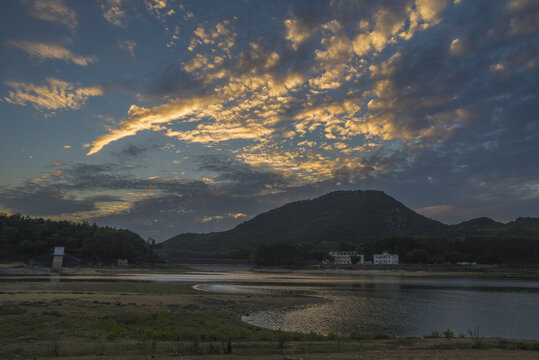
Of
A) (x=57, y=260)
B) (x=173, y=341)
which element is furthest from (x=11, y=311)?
(x=57, y=260)

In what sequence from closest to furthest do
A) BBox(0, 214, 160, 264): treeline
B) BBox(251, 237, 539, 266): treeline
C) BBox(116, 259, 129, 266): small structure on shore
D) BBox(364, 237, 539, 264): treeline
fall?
1. BBox(0, 214, 160, 264): treeline
2. BBox(116, 259, 129, 266): small structure on shore
3. BBox(364, 237, 539, 264): treeline
4. BBox(251, 237, 539, 266): treeline

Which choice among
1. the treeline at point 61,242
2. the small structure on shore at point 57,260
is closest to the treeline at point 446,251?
the treeline at point 61,242

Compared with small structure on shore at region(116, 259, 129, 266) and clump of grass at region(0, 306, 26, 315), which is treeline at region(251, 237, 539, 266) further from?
clump of grass at region(0, 306, 26, 315)

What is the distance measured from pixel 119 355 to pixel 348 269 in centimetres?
17019

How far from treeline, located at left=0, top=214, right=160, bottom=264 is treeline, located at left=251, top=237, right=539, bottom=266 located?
67058 mm

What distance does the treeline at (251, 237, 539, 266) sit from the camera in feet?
538

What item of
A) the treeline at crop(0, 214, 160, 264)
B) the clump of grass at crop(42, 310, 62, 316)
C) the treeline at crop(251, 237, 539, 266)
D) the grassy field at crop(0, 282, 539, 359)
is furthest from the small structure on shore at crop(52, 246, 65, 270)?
the treeline at crop(251, 237, 539, 266)

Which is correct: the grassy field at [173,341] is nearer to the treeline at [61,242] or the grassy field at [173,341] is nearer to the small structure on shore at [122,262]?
the small structure on shore at [122,262]

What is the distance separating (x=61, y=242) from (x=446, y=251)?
17878cm

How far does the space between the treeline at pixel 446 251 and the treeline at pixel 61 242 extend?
6706cm

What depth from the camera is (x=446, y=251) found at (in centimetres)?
17375

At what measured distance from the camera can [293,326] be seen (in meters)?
28.3

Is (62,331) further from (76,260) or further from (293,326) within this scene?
(76,260)

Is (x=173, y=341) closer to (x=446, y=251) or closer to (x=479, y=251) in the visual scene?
(x=446, y=251)
